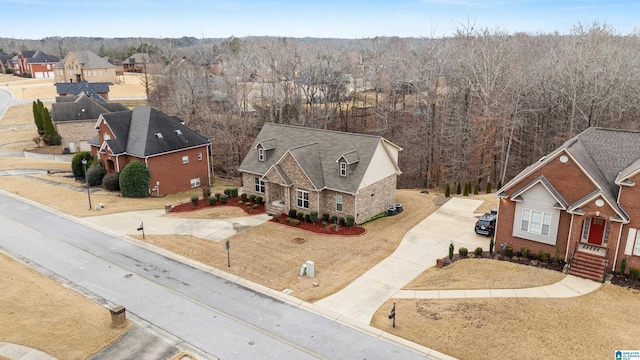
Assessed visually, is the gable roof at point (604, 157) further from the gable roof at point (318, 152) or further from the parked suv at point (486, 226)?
the gable roof at point (318, 152)

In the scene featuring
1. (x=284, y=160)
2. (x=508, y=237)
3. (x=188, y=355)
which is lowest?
(x=188, y=355)

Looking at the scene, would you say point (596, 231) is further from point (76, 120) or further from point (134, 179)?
point (76, 120)

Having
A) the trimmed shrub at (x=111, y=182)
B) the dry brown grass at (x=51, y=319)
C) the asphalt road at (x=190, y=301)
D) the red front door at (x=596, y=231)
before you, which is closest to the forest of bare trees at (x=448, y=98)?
the trimmed shrub at (x=111, y=182)

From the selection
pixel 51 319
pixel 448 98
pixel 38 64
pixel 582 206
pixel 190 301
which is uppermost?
pixel 38 64

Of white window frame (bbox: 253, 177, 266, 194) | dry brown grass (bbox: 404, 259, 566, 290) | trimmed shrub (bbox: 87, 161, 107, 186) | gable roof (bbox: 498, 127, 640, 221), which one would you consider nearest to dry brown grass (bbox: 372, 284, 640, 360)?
dry brown grass (bbox: 404, 259, 566, 290)

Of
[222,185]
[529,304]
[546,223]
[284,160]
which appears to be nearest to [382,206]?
[284,160]

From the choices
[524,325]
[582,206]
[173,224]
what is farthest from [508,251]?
[173,224]

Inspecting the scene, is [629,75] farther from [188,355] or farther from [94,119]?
[94,119]
